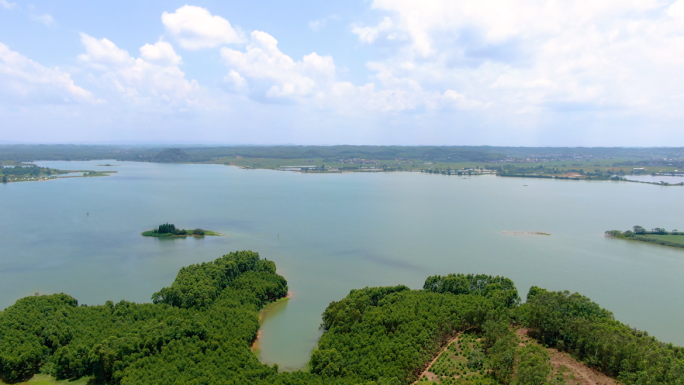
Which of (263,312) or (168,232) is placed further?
(168,232)

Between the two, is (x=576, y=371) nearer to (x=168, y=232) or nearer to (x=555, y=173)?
(x=168, y=232)

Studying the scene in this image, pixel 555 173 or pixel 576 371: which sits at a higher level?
pixel 555 173

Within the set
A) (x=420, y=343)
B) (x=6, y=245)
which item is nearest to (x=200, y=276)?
(x=420, y=343)

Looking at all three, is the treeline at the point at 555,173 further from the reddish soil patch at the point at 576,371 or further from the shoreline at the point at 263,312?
the reddish soil patch at the point at 576,371

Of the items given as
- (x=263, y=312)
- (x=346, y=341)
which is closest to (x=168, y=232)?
(x=263, y=312)

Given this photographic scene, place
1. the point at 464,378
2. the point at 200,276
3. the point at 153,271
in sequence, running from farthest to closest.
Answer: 1. the point at 153,271
2. the point at 200,276
3. the point at 464,378

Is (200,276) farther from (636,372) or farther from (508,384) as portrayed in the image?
(636,372)

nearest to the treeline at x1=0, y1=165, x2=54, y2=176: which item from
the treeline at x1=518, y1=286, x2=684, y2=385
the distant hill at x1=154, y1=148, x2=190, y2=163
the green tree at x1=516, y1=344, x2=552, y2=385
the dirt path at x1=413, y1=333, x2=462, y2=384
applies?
the distant hill at x1=154, y1=148, x2=190, y2=163
